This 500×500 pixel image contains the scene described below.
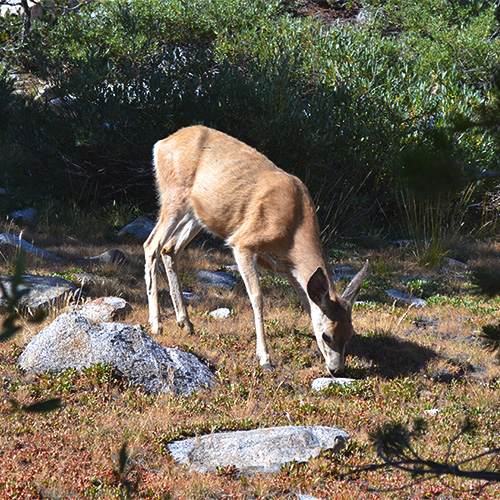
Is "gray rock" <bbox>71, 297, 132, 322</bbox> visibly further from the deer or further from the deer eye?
the deer eye

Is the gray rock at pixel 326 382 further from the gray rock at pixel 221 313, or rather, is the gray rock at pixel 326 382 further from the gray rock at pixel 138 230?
the gray rock at pixel 138 230

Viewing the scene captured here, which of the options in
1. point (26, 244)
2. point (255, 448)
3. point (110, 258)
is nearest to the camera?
point (255, 448)

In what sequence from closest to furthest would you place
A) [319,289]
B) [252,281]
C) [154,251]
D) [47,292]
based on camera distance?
[319,289]
[252,281]
[47,292]
[154,251]

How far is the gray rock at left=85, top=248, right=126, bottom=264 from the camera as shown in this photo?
983 centimetres

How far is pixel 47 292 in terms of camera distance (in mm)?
7523

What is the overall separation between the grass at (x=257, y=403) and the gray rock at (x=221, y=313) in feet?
0.42

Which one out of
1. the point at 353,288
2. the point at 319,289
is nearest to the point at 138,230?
the point at 319,289

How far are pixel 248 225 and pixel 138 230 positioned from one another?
5102 mm

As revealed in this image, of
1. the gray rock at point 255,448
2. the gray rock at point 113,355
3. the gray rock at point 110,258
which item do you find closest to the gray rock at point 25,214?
the gray rock at point 110,258

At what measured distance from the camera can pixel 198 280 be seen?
941cm

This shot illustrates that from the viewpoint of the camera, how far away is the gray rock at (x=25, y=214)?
12.0m

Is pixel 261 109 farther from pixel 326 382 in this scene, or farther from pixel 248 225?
pixel 326 382

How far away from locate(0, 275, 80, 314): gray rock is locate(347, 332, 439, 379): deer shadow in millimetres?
3276

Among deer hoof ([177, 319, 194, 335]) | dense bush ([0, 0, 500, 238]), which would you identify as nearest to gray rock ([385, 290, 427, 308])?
dense bush ([0, 0, 500, 238])
